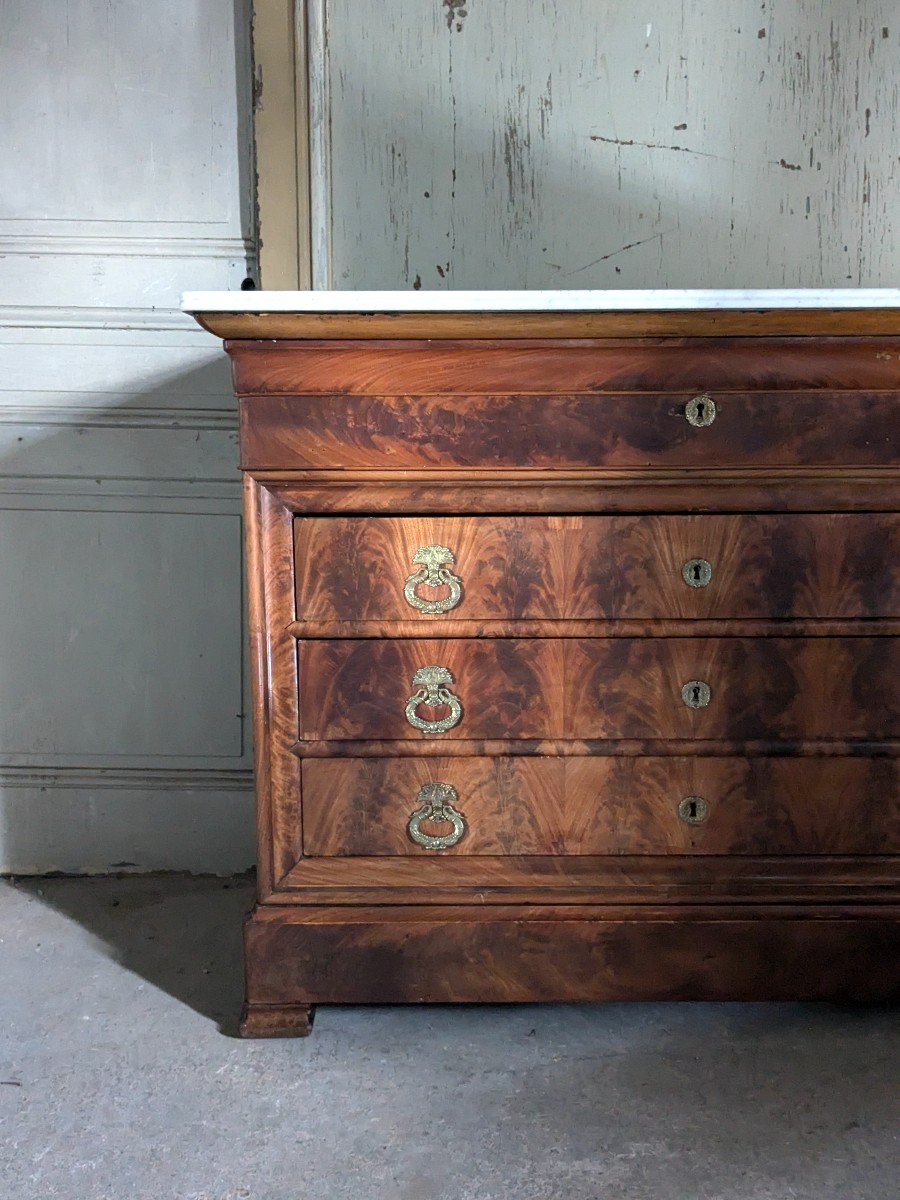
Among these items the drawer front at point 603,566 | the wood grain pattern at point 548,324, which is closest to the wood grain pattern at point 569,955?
the drawer front at point 603,566

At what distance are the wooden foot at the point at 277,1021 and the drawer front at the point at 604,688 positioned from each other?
0.42 metres

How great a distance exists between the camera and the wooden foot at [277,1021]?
54.4 inches

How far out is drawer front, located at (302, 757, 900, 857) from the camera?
136cm

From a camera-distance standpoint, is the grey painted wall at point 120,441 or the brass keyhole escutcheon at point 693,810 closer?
the brass keyhole escutcheon at point 693,810

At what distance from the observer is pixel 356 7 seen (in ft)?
6.12

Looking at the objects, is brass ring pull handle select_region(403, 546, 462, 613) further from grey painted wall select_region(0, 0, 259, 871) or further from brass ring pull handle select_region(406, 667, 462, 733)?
grey painted wall select_region(0, 0, 259, 871)

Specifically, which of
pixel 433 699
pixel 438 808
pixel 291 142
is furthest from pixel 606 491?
pixel 291 142

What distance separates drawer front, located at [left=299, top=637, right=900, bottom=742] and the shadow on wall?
28.6 inches

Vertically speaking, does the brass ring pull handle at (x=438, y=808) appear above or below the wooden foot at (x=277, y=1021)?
above

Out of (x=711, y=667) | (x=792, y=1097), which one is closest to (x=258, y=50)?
(x=711, y=667)

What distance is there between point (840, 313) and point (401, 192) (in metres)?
1.04

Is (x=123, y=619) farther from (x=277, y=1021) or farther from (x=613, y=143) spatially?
(x=613, y=143)

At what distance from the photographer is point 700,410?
1.29 metres

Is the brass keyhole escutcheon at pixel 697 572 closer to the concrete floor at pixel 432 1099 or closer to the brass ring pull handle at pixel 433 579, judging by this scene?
the brass ring pull handle at pixel 433 579
